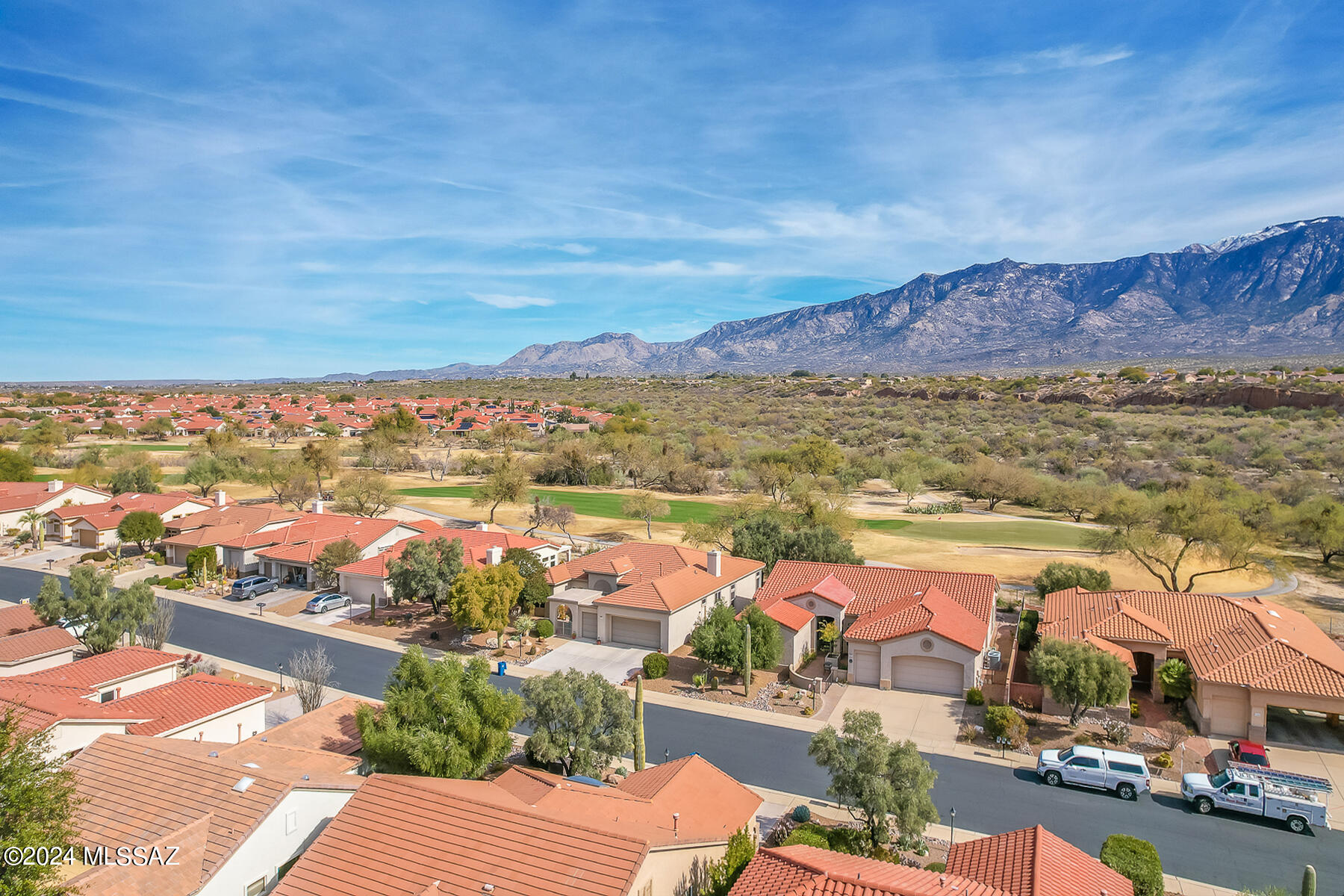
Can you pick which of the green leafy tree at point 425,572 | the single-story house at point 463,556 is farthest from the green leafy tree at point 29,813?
the single-story house at point 463,556

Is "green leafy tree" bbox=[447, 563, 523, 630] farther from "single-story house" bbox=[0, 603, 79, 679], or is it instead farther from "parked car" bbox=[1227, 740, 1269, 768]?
"parked car" bbox=[1227, 740, 1269, 768]

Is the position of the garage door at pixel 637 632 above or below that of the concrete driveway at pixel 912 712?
above

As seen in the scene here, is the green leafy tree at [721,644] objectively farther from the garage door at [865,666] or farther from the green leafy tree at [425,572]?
the green leafy tree at [425,572]

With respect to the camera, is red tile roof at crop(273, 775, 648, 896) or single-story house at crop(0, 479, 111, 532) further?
single-story house at crop(0, 479, 111, 532)

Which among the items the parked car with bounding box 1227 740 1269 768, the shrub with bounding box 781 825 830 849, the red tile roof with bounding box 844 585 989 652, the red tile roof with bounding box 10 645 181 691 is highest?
the red tile roof with bounding box 10 645 181 691

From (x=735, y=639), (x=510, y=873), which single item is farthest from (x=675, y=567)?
(x=510, y=873)

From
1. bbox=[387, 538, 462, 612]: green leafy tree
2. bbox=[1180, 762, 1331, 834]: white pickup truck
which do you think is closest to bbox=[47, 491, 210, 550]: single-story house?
bbox=[387, 538, 462, 612]: green leafy tree

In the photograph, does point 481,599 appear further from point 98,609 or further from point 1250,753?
point 1250,753

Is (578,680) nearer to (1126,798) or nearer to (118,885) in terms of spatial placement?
(118,885)

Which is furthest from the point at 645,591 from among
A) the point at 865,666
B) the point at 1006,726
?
the point at 1006,726
